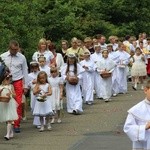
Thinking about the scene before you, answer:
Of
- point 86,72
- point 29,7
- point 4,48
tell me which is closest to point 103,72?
point 86,72

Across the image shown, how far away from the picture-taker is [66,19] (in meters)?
24.5

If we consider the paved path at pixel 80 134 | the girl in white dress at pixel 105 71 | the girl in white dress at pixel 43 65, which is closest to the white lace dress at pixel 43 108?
the paved path at pixel 80 134

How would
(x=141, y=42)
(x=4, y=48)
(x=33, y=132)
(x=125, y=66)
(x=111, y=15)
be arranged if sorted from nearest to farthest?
(x=33, y=132), (x=4, y=48), (x=125, y=66), (x=141, y=42), (x=111, y=15)

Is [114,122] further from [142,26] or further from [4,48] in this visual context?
[142,26]

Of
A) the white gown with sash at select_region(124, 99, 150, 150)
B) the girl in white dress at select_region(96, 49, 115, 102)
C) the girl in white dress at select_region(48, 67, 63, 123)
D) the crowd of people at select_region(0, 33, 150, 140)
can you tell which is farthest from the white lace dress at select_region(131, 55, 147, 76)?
the white gown with sash at select_region(124, 99, 150, 150)

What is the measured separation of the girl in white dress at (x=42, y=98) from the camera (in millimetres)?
14172

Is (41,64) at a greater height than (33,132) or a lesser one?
greater

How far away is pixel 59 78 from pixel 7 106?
2.93 m

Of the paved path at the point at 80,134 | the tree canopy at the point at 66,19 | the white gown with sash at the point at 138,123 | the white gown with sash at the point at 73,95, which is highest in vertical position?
the tree canopy at the point at 66,19

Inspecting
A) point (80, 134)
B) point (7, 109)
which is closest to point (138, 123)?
point (7, 109)

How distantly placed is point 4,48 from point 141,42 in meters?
12.8

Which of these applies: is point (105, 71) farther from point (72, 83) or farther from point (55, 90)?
point (55, 90)

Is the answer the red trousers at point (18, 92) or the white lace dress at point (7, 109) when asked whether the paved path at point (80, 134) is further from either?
the white lace dress at point (7, 109)

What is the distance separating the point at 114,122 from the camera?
50.1 feet
